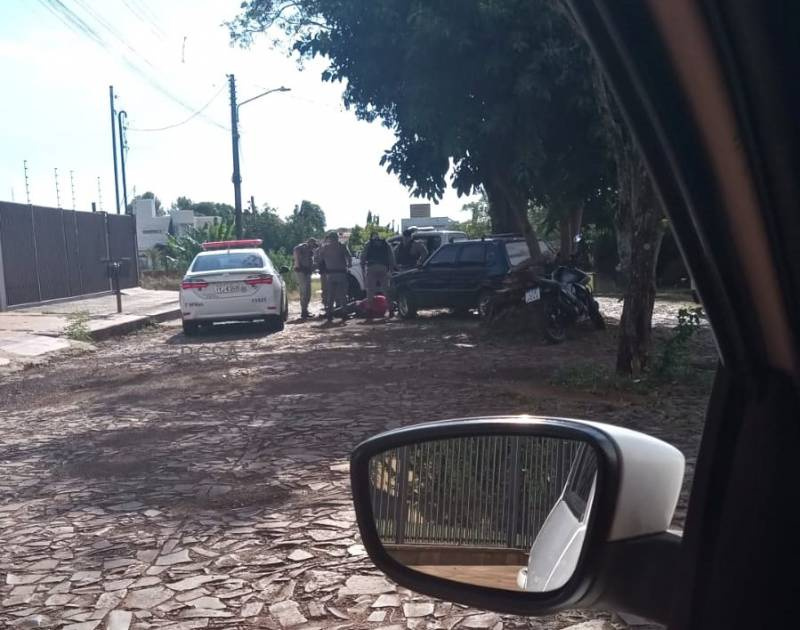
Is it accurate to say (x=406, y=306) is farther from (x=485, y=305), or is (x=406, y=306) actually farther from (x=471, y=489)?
(x=471, y=489)

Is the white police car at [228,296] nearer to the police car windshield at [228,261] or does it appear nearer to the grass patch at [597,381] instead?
the police car windshield at [228,261]

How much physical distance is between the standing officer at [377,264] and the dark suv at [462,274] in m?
0.58

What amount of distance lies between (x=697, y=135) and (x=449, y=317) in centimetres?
1587

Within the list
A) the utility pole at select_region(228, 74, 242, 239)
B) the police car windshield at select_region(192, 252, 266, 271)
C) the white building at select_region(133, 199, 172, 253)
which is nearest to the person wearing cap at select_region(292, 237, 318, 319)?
the police car windshield at select_region(192, 252, 266, 271)

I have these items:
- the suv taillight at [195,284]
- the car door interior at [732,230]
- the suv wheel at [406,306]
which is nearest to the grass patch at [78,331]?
the suv taillight at [195,284]

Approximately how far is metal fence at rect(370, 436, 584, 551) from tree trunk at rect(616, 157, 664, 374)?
6.96 metres

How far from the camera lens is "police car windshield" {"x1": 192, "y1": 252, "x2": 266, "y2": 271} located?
49.9 feet

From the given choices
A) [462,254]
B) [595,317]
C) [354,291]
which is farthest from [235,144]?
[595,317]

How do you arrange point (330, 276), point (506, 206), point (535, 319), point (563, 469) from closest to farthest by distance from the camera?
point (563, 469)
point (535, 319)
point (330, 276)
point (506, 206)

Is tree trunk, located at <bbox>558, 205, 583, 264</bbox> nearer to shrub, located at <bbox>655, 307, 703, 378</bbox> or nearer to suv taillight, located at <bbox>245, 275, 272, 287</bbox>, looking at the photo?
suv taillight, located at <bbox>245, 275, 272, 287</bbox>

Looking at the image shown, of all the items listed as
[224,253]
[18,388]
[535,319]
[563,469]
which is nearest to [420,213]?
[224,253]

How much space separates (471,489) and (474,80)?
1361 cm

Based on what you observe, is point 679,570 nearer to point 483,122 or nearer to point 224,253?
point 483,122

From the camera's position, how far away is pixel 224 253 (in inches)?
619
